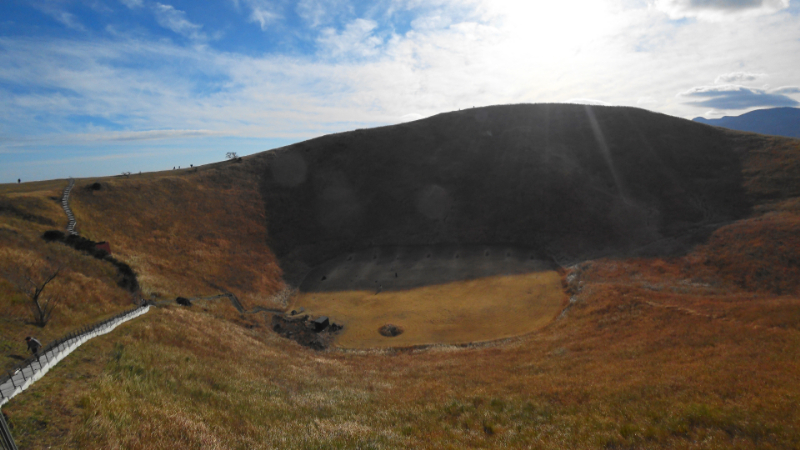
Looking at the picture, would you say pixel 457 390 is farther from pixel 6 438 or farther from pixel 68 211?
pixel 68 211

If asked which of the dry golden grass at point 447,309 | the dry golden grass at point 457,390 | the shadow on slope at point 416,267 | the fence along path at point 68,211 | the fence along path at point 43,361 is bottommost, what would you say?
the dry golden grass at point 447,309

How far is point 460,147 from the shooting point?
7250cm

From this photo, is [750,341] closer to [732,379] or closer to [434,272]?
[732,379]

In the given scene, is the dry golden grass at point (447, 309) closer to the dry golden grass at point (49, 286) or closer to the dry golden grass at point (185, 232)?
the dry golden grass at point (185, 232)

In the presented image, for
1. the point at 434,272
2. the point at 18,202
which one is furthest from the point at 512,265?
the point at 18,202

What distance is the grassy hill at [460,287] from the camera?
11812 mm

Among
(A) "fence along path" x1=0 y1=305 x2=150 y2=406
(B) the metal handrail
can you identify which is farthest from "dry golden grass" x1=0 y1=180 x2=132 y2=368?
(A) "fence along path" x1=0 y1=305 x2=150 y2=406

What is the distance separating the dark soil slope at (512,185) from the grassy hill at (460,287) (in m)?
0.39

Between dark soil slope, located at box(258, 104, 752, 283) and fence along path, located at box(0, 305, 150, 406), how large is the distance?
3184cm

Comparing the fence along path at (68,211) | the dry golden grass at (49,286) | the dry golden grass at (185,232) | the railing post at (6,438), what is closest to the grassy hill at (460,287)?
the dry golden grass at (49,286)

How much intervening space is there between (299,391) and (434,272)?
103 feet

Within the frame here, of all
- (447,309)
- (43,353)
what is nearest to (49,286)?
(43,353)

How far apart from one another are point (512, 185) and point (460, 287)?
26.6m

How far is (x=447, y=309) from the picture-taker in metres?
38.8
